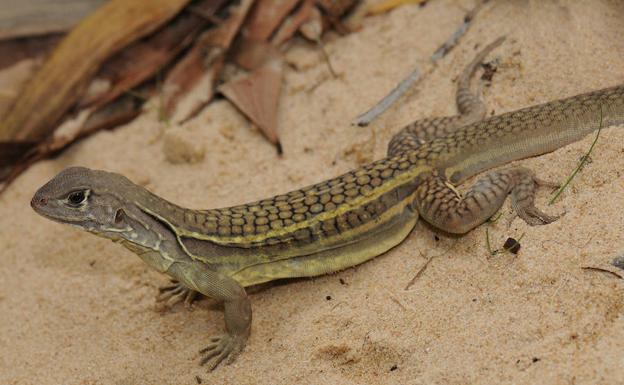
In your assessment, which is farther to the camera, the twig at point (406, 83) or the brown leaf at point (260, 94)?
the brown leaf at point (260, 94)

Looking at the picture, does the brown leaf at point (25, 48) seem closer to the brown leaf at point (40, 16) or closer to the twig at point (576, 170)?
the brown leaf at point (40, 16)

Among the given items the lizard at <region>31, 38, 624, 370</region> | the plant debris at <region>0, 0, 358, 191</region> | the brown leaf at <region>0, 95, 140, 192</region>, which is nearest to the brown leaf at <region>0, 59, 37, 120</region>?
the plant debris at <region>0, 0, 358, 191</region>

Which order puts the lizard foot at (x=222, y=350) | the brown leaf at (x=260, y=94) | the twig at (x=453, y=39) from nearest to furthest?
1. the lizard foot at (x=222, y=350)
2. the twig at (x=453, y=39)
3. the brown leaf at (x=260, y=94)

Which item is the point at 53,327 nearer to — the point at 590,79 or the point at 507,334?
the point at 507,334

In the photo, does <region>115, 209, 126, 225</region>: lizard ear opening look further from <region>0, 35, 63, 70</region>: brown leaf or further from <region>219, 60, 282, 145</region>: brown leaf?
<region>0, 35, 63, 70</region>: brown leaf

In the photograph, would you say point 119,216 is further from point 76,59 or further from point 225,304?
point 76,59

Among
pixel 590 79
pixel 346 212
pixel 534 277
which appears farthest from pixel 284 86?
pixel 534 277

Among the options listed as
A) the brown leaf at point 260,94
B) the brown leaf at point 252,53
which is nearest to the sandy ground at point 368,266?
the brown leaf at point 260,94
